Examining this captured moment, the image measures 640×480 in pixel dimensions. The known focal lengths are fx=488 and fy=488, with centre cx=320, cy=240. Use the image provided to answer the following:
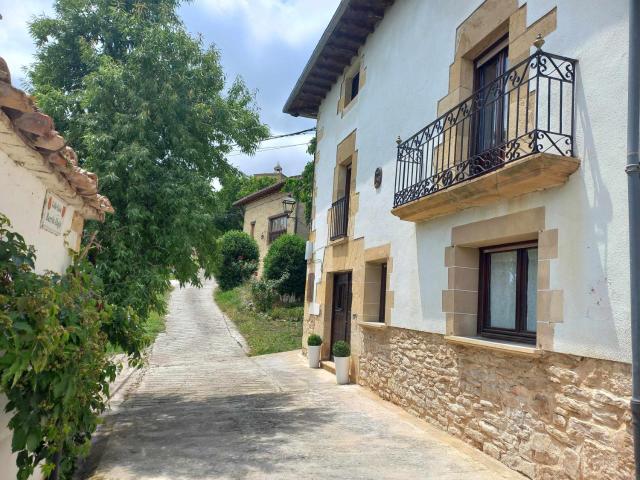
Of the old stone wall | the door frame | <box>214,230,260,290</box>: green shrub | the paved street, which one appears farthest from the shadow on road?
<box>214,230,260,290</box>: green shrub

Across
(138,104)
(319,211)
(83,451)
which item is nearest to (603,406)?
(83,451)

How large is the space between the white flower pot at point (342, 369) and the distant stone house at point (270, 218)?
35.3 ft

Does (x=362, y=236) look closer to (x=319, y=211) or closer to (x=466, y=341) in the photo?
(x=319, y=211)

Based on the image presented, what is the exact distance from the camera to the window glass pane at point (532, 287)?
4.34 metres

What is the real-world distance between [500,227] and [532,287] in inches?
23.8

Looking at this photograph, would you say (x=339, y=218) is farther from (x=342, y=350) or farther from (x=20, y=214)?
(x=20, y=214)

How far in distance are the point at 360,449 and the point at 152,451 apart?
1.90 m

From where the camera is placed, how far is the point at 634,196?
3.16m

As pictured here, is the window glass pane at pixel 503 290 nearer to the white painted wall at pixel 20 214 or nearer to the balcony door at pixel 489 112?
the balcony door at pixel 489 112

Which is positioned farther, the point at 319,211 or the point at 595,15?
the point at 319,211

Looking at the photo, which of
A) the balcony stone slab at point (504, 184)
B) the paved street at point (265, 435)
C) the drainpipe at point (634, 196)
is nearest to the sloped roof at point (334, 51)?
the balcony stone slab at point (504, 184)

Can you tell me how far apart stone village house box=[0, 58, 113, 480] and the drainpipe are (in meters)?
3.50

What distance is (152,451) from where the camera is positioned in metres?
4.43

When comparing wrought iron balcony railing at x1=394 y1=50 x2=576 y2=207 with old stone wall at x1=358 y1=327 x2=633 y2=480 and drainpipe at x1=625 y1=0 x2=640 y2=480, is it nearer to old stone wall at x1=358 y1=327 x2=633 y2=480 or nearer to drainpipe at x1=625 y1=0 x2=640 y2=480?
drainpipe at x1=625 y1=0 x2=640 y2=480
